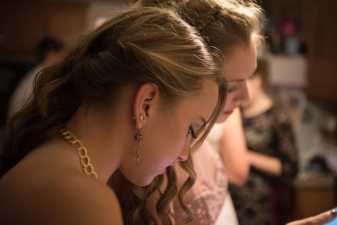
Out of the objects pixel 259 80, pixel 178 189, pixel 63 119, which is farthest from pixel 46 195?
pixel 259 80

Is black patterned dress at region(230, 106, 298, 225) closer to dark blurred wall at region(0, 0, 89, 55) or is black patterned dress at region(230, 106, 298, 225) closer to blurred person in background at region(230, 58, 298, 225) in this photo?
blurred person in background at region(230, 58, 298, 225)

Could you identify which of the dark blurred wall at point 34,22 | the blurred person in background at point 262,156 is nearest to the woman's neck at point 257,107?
the blurred person in background at point 262,156

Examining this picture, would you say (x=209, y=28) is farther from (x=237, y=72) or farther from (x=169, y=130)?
(x=169, y=130)

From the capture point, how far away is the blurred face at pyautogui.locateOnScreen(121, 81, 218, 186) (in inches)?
27.3

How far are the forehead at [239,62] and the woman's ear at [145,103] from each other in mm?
292

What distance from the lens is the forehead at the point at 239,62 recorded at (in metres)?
0.94

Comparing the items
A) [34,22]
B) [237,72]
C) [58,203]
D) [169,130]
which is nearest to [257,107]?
[237,72]

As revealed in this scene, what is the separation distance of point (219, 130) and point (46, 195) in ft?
2.40

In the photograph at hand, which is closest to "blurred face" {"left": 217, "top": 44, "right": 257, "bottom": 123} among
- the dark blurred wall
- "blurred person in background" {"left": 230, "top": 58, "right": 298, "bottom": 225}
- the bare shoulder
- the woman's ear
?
the woman's ear

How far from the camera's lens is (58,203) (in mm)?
580

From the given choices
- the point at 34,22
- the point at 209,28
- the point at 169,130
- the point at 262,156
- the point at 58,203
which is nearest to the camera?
the point at 58,203

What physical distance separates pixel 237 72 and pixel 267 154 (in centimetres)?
125

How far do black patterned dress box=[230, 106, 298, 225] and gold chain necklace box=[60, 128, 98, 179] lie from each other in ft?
4.58

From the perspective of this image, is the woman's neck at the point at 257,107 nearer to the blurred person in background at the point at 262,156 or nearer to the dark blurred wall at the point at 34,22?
the blurred person in background at the point at 262,156
